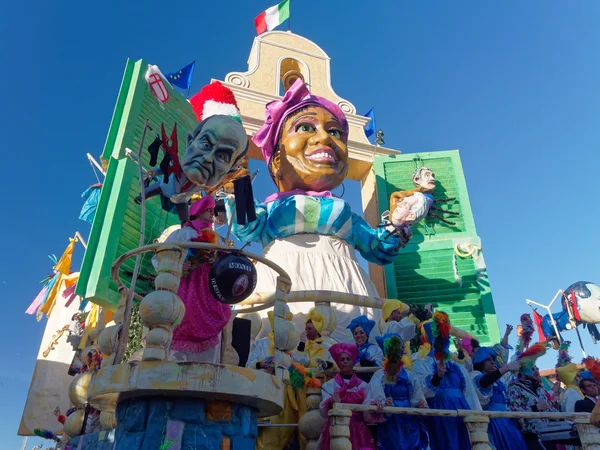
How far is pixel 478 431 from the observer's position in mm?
2633

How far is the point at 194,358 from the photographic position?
9.20 ft

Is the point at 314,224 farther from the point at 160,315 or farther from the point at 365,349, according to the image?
the point at 160,315

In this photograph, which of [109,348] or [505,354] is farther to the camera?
[505,354]

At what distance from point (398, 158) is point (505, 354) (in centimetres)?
453

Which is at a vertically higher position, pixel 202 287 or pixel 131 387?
pixel 202 287

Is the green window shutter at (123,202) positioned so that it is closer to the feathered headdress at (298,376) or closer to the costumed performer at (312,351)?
the costumed performer at (312,351)

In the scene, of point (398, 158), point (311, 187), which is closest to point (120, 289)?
point (311, 187)

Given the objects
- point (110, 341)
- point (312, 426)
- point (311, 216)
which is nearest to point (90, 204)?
point (311, 216)

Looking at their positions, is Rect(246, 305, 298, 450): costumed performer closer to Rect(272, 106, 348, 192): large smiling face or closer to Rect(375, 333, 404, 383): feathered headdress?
Rect(375, 333, 404, 383): feathered headdress

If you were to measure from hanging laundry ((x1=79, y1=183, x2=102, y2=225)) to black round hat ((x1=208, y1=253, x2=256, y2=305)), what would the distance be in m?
4.29

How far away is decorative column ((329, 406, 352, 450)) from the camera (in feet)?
8.00

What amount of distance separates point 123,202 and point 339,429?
3.53 m

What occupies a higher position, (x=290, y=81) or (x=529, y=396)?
(x=290, y=81)

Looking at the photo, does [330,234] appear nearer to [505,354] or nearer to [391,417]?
[505,354]
